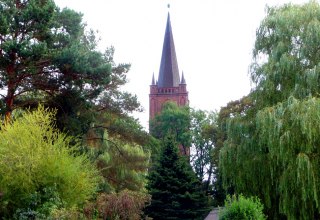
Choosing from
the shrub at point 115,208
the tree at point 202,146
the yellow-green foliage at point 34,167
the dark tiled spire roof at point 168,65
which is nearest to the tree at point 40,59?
the yellow-green foliage at point 34,167

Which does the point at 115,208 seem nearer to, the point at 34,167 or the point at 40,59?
the point at 34,167

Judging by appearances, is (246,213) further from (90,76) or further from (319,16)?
(90,76)

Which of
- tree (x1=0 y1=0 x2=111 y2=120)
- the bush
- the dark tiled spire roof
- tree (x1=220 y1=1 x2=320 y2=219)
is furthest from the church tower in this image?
the bush

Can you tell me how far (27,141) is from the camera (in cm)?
1625

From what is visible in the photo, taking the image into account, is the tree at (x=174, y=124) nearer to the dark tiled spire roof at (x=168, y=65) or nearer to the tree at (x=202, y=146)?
the tree at (x=202, y=146)

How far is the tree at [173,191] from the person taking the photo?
2348 cm

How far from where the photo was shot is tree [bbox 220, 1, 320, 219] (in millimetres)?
14172

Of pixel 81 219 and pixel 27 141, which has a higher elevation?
pixel 27 141

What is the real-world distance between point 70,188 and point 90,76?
15.2 feet

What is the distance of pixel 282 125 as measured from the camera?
14.6 metres

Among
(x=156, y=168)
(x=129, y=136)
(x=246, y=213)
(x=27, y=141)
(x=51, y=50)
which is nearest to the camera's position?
(x=246, y=213)

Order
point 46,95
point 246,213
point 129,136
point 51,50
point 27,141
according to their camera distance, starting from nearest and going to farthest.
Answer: point 246,213 < point 27,141 < point 51,50 < point 46,95 < point 129,136

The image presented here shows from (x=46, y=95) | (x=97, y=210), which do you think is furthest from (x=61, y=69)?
(x=97, y=210)

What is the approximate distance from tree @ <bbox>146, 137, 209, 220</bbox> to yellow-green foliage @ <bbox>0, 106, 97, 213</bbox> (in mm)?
7144
